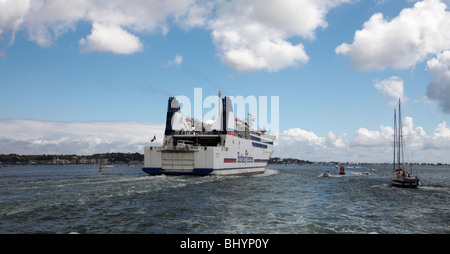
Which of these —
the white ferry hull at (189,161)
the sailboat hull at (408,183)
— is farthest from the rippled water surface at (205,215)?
the white ferry hull at (189,161)

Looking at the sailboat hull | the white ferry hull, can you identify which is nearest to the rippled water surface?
the sailboat hull

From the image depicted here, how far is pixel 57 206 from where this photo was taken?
21.1 metres

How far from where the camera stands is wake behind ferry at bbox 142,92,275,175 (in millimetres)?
48562

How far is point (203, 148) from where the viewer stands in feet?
158

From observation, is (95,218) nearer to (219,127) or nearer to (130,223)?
(130,223)

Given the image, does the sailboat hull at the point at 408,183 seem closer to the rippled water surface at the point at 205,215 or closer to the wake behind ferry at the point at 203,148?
the rippled water surface at the point at 205,215

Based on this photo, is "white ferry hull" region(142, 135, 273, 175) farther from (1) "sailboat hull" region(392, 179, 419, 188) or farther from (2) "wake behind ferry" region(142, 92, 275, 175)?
(1) "sailboat hull" region(392, 179, 419, 188)

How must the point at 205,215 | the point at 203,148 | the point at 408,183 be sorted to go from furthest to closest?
the point at 203,148, the point at 408,183, the point at 205,215

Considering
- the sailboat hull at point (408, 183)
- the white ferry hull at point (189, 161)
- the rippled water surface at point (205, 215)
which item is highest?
the white ferry hull at point (189, 161)

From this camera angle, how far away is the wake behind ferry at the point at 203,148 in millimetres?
48562

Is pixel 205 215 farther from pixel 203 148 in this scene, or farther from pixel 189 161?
pixel 189 161

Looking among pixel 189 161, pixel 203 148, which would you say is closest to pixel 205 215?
pixel 203 148

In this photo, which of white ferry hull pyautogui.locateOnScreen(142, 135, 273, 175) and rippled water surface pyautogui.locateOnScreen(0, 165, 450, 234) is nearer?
rippled water surface pyautogui.locateOnScreen(0, 165, 450, 234)
